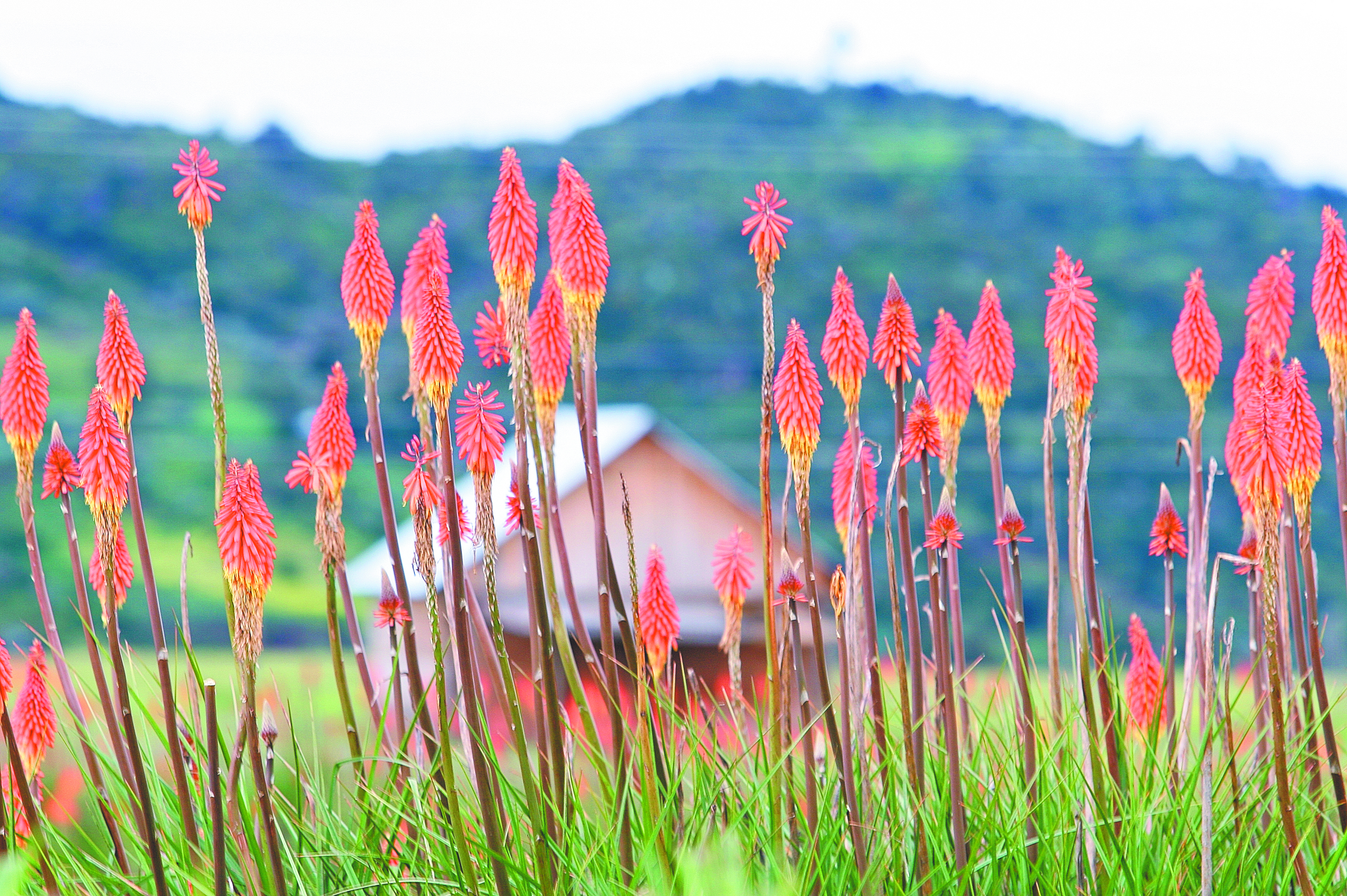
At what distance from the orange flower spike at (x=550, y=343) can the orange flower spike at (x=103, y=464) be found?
567 millimetres

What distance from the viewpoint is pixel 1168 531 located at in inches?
80.9

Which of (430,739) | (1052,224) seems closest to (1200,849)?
(430,739)

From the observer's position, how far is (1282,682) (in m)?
1.98

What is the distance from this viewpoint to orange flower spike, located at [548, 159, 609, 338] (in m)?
1.59

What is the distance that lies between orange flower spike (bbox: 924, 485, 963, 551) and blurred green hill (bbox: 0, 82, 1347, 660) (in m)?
23.0

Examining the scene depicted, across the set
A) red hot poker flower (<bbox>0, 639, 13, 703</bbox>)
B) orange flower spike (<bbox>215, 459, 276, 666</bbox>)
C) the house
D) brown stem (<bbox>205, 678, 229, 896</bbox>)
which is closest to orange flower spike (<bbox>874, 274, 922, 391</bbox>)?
orange flower spike (<bbox>215, 459, 276, 666</bbox>)

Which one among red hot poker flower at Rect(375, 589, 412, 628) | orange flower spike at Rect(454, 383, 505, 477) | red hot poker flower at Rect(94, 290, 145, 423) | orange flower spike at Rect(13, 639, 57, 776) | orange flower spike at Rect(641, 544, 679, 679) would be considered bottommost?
orange flower spike at Rect(13, 639, 57, 776)

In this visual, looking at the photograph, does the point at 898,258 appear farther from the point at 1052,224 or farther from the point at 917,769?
the point at 917,769

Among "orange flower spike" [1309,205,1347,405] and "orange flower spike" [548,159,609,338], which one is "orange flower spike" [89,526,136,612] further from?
"orange flower spike" [1309,205,1347,405]

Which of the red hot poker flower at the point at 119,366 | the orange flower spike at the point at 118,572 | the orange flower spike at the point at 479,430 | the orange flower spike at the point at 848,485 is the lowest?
the orange flower spike at the point at 118,572

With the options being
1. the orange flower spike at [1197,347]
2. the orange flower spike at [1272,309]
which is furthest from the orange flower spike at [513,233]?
the orange flower spike at [1272,309]

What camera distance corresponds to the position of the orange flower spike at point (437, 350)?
1.38 meters

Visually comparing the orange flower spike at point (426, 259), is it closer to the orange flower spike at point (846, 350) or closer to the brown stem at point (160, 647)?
the brown stem at point (160, 647)

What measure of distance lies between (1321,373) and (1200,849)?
3627 cm
